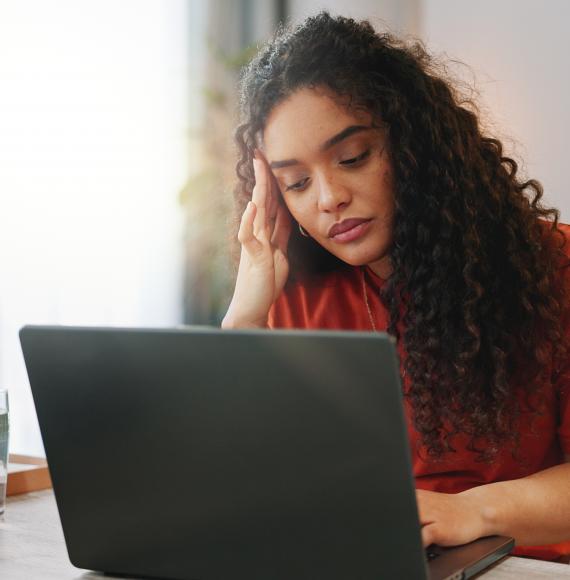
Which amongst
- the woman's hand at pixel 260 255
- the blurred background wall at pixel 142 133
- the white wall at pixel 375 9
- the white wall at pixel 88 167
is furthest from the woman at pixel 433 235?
the white wall at pixel 375 9

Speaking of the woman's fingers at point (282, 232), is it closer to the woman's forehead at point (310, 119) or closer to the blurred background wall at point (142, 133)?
the woman's forehead at point (310, 119)

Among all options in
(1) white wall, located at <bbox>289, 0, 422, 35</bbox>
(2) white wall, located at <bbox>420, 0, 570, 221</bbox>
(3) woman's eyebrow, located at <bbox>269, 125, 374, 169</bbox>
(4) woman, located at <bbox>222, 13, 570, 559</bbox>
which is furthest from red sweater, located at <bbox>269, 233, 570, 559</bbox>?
(1) white wall, located at <bbox>289, 0, 422, 35</bbox>

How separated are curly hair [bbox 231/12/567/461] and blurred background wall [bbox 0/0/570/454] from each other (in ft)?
4.05

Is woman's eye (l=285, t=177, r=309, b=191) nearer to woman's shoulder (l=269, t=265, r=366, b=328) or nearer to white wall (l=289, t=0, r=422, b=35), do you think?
woman's shoulder (l=269, t=265, r=366, b=328)

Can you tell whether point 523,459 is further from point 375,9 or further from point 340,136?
point 375,9

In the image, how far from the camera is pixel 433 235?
1.34 meters

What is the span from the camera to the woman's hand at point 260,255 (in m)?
1.50

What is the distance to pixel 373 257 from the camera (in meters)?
1.36

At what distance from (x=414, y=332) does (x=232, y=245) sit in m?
0.49

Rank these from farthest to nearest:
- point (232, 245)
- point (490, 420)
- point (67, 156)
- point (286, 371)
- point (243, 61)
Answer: point (243, 61) < point (67, 156) < point (232, 245) < point (490, 420) < point (286, 371)

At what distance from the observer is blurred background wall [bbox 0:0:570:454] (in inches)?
104

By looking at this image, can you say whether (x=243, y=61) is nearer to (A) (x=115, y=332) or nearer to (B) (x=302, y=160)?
(B) (x=302, y=160)

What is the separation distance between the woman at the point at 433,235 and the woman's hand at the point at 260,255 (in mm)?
111

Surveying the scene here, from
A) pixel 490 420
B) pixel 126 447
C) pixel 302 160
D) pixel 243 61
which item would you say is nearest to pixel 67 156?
pixel 243 61
